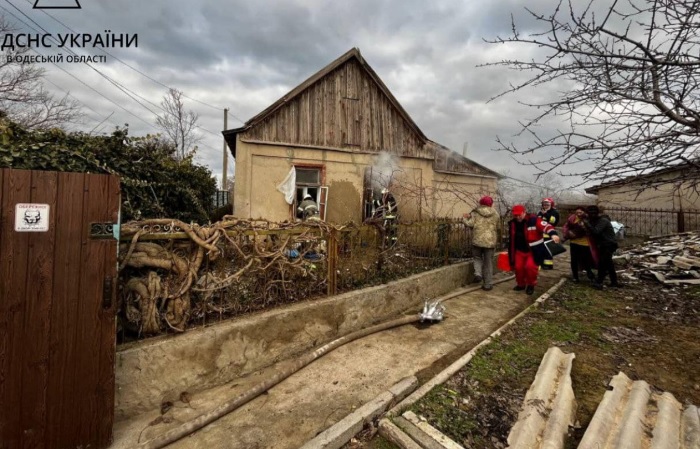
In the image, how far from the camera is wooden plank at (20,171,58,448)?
221 cm

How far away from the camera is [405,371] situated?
3424 millimetres

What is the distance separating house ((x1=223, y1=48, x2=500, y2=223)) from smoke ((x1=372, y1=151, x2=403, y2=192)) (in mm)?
36

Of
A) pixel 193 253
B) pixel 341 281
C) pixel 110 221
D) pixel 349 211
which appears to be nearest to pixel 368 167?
pixel 349 211

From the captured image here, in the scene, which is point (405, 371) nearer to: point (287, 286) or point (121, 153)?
point (287, 286)

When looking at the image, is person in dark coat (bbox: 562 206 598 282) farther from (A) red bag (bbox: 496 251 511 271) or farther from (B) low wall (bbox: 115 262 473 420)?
(B) low wall (bbox: 115 262 473 420)

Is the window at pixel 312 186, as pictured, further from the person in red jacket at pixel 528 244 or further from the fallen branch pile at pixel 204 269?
the fallen branch pile at pixel 204 269

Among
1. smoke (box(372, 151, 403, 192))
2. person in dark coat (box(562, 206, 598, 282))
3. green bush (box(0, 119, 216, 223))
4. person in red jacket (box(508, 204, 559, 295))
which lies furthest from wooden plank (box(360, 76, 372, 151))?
person in dark coat (box(562, 206, 598, 282))

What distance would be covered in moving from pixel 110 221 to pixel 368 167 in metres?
9.02

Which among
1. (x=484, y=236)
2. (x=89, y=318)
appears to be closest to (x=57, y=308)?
(x=89, y=318)

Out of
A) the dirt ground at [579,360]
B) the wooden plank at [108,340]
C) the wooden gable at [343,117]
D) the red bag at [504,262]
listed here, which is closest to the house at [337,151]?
the wooden gable at [343,117]

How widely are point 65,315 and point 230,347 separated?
1445 mm

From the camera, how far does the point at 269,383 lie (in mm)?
3107

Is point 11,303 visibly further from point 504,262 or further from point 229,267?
point 504,262

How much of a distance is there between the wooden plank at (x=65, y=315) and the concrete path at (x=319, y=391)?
1.49ft
